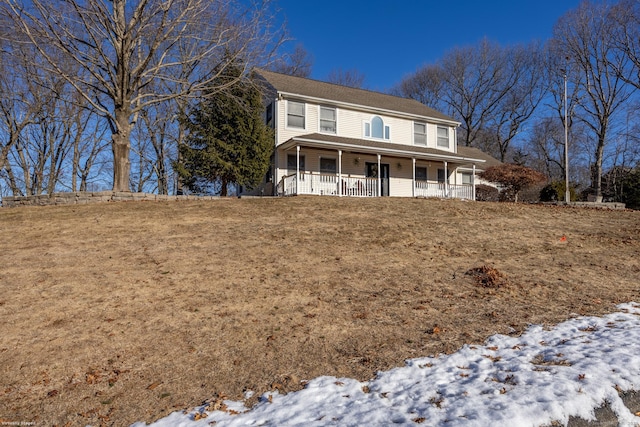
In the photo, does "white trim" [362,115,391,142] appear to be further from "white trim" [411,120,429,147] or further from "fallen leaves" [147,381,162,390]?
"fallen leaves" [147,381,162,390]

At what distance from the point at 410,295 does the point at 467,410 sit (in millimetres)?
2555

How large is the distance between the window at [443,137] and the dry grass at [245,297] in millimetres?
11312

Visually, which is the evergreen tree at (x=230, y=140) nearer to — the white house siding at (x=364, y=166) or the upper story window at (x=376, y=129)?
the white house siding at (x=364, y=166)

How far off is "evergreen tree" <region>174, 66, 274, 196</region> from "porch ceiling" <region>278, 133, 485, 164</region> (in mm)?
1310

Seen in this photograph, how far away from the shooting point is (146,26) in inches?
473

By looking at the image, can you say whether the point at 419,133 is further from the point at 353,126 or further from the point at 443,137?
the point at 353,126

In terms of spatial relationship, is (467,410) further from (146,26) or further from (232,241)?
(146,26)

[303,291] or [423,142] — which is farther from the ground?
[423,142]

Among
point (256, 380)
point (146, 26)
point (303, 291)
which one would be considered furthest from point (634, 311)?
point (146, 26)

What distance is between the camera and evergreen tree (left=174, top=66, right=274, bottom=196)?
14719 mm

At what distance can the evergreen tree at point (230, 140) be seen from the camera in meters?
14.7

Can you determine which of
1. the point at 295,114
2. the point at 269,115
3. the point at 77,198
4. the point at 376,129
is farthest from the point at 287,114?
the point at 77,198

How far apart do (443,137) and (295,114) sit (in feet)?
29.0

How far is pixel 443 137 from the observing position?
65.4ft
